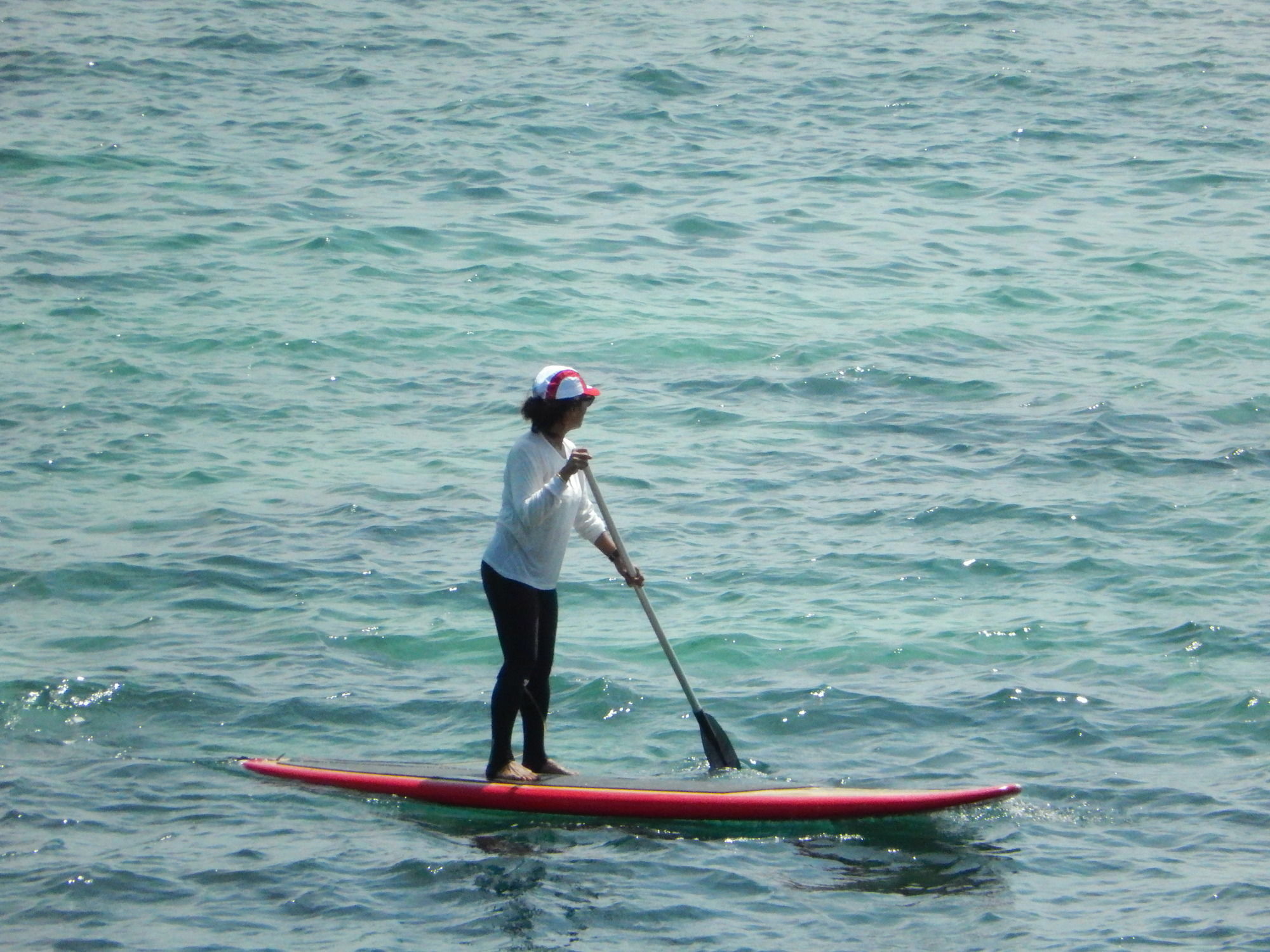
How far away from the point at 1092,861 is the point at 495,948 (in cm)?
225

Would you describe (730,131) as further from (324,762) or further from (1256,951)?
(1256,951)

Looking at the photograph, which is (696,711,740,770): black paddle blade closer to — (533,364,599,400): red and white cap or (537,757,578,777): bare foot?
(537,757,578,777): bare foot

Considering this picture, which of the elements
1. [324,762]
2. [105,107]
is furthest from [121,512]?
[105,107]

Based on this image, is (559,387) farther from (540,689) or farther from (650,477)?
(650,477)

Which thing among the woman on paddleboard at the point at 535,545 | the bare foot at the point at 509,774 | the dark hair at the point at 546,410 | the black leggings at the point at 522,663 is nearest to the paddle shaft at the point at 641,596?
the woman on paddleboard at the point at 535,545

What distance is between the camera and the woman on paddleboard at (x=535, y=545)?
602 centimetres

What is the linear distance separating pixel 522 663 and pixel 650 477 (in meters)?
4.78

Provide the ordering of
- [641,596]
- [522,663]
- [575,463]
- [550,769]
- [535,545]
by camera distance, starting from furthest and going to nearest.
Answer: [550,769], [641,596], [522,663], [535,545], [575,463]

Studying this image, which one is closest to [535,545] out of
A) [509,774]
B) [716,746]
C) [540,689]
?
[540,689]

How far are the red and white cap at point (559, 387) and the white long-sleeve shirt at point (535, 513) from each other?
16 centimetres

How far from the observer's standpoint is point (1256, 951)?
17.7 feet

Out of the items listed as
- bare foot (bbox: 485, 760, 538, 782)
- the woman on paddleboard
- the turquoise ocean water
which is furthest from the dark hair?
the turquoise ocean water

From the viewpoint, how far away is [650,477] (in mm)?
10984

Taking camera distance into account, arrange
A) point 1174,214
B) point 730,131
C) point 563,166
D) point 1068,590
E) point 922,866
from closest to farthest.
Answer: point 922,866 → point 1068,590 → point 1174,214 → point 563,166 → point 730,131
